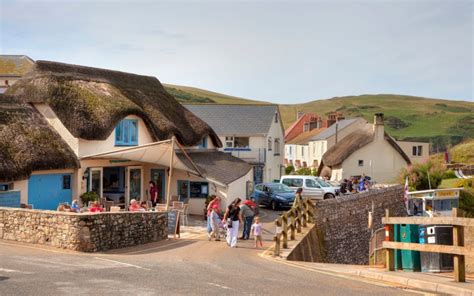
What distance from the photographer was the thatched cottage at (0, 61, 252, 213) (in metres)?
24.5

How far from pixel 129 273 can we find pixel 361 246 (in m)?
21.6

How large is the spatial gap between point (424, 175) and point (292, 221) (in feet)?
80.4

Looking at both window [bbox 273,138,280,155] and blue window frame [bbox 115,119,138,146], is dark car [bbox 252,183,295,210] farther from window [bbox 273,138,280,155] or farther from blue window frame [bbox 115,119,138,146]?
window [bbox 273,138,280,155]

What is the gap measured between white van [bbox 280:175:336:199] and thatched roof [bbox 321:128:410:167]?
1414 centimetres

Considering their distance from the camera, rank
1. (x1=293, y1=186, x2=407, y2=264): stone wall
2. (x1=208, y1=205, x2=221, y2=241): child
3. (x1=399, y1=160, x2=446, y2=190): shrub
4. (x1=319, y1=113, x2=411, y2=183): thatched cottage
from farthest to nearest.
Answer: (x1=319, y1=113, x2=411, y2=183): thatched cottage, (x1=399, y1=160, x2=446, y2=190): shrub, (x1=293, y1=186, x2=407, y2=264): stone wall, (x1=208, y1=205, x2=221, y2=241): child

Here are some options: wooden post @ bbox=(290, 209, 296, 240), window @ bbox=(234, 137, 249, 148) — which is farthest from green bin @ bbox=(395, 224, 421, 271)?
window @ bbox=(234, 137, 249, 148)

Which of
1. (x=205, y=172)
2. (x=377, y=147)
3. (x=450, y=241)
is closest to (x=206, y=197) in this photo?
(x=205, y=172)

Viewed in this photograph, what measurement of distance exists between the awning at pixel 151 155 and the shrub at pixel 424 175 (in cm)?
2029

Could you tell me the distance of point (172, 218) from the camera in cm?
2242

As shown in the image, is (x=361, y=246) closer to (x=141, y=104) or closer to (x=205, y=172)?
(x=205, y=172)

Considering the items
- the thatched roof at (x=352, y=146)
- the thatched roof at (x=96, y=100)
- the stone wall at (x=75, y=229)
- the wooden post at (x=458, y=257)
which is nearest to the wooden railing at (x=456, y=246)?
the wooden post at (x=458, y=257)

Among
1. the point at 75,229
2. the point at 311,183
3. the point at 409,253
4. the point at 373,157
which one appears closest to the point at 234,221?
the point at 75,229

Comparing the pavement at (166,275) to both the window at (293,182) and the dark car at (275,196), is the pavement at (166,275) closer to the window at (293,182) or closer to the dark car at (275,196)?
the dark car at (275,196)

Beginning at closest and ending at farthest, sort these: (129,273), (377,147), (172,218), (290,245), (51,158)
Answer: (129,273), (290,245), (172,218), (51,158), (377,147)
